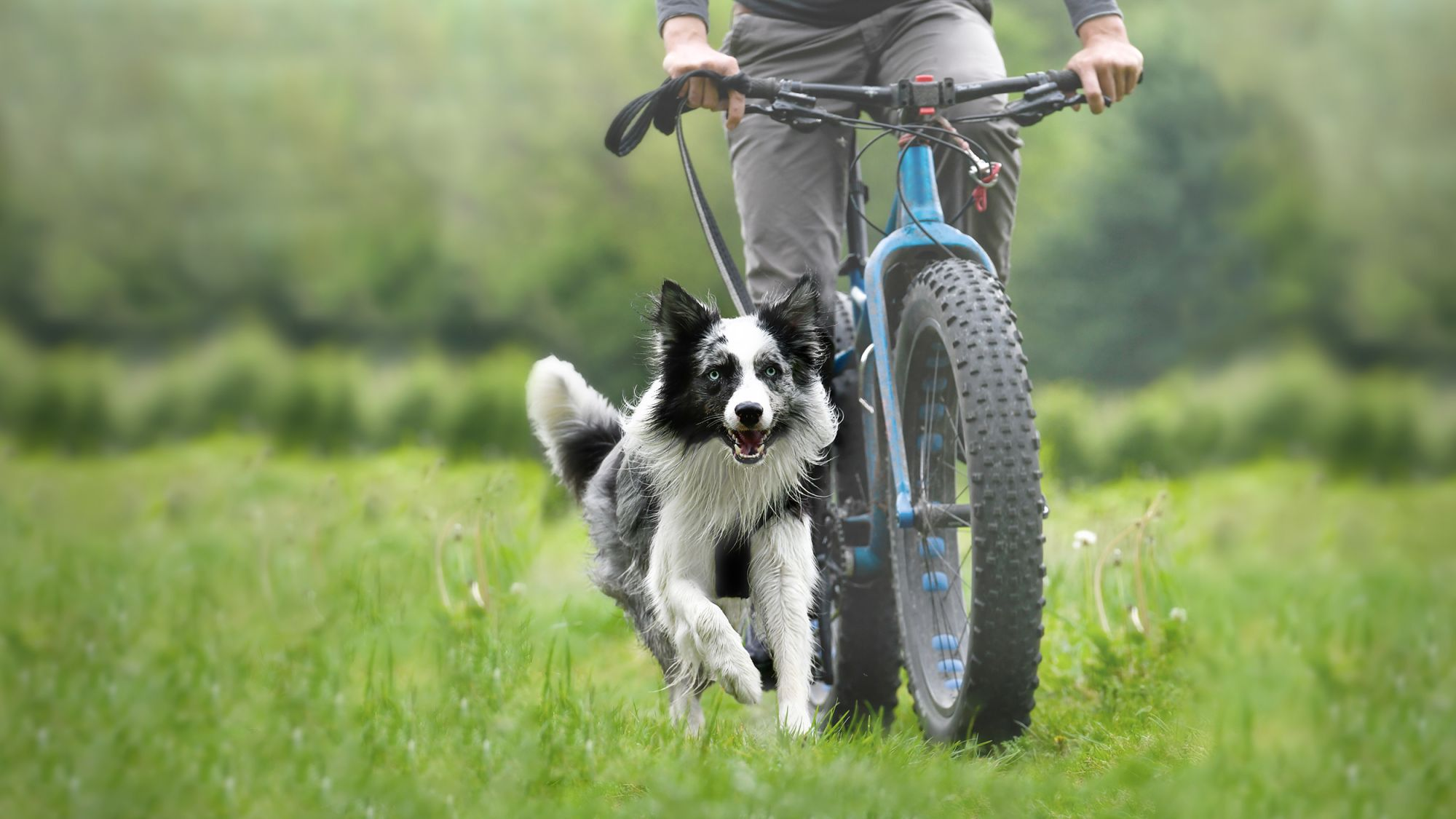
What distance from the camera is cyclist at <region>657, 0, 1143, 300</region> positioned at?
299 cm

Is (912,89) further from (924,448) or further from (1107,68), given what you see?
(924,448)

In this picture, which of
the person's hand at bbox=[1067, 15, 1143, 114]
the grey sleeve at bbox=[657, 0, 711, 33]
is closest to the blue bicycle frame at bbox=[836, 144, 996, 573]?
the person's hand at bbox=[1067, 15, 1143, 114]

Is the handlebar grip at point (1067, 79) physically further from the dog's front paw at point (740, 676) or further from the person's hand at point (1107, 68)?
the dog's front paw at point (740, 676)

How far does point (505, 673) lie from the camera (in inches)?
121

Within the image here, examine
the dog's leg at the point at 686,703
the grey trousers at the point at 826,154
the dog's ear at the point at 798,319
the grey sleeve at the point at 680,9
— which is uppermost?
the grey sleeve at the point at 680,9

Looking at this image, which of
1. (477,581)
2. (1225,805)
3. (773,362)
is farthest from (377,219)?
(1225,805)

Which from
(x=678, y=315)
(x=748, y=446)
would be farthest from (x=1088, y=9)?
(x=748, y=446)

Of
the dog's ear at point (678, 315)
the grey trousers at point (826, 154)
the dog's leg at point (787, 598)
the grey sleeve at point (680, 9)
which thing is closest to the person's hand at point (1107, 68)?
the grey sleeve at point (680, 9)

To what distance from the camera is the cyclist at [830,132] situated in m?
2.99

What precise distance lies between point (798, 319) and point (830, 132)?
2.05ft

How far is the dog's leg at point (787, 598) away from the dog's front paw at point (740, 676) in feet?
0.40

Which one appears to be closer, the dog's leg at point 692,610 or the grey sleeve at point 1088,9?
the dog's leg at point 692,610

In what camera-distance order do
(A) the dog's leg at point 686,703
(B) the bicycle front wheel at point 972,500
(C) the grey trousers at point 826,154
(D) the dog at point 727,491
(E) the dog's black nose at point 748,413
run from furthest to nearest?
1. (C) the grey trousers at point 826,154
2. (A) the dog's leg at point 686,703
3. (D) the dog at point 727,491
4. (E) the dog's black nose at point 748,413
5. (B) the bicycle front wheel at point 972,500

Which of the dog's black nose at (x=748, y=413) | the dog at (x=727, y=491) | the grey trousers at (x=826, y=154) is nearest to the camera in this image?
the dog's black nose at (x=748, y=413)
